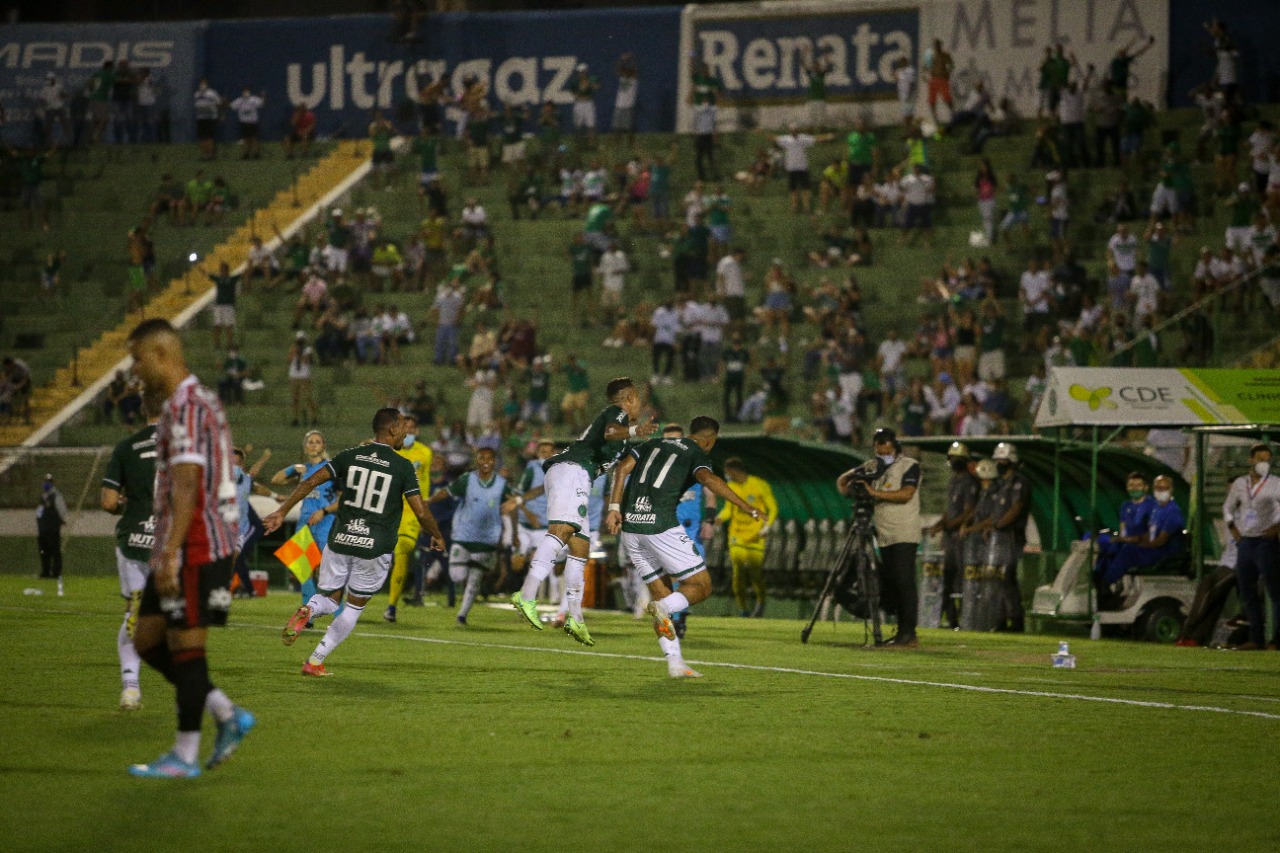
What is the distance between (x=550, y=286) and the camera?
4162 centimetres

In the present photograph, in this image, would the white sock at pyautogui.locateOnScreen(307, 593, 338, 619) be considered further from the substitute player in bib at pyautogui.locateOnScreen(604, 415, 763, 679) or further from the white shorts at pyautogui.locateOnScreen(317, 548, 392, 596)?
the substitute player in bib at pyautogui.locateOnScreen(604, 415, 763, 679)

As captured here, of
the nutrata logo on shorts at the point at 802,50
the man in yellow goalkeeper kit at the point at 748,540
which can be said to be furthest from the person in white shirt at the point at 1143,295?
the nutrata logo on shorts at the point at 802,50

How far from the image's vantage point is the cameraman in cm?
1925

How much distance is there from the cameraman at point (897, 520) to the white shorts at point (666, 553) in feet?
14.7

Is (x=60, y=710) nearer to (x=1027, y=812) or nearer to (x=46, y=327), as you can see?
(x=1027, y=812)

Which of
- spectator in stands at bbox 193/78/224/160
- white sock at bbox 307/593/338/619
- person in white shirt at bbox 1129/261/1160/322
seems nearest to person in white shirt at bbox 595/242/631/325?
person in white shirt at bbox 1129/261/1160/322

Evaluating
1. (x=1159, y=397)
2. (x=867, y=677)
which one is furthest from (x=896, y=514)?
(x=867, y=677)

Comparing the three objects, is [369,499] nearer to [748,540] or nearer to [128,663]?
[128,663]

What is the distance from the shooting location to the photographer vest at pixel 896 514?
19.4m

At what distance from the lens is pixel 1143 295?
110 feet

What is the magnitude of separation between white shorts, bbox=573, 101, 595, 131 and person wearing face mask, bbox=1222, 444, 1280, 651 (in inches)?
1104

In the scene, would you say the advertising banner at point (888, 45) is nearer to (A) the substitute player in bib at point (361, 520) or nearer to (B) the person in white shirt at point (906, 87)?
(B) the person in white shirt at point (906, 87)

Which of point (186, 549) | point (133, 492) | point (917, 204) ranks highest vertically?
point (917, 204)

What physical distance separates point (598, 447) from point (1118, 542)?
7.77m
